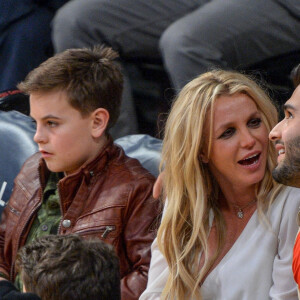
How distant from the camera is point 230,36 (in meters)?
3.14

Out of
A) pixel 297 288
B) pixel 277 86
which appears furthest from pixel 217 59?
pixel 297 288

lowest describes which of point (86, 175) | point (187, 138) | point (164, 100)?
point (164, 100)

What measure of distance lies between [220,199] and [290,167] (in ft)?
1.30

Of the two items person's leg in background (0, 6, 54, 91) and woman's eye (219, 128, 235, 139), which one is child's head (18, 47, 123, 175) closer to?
woman's eye (219, 128, 235, 139)

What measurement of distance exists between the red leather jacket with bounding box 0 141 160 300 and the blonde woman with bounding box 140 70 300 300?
0.35ft

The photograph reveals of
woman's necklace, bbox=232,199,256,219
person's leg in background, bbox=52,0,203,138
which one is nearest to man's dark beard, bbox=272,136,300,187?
woman's necklace, bbox=232,199,256,219

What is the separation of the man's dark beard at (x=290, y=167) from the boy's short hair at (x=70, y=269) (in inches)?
19.7

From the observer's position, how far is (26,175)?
3080mm

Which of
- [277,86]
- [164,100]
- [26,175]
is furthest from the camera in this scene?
[164,100]

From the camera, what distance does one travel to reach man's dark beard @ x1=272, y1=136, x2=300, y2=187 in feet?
7.59

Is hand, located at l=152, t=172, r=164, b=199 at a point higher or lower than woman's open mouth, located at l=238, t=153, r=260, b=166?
lower

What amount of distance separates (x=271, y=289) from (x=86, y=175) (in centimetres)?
74

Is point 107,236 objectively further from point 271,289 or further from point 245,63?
point 245,63

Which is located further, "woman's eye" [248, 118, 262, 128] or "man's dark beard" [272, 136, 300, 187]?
"woman's eye" [248, 118, 262, 128]
